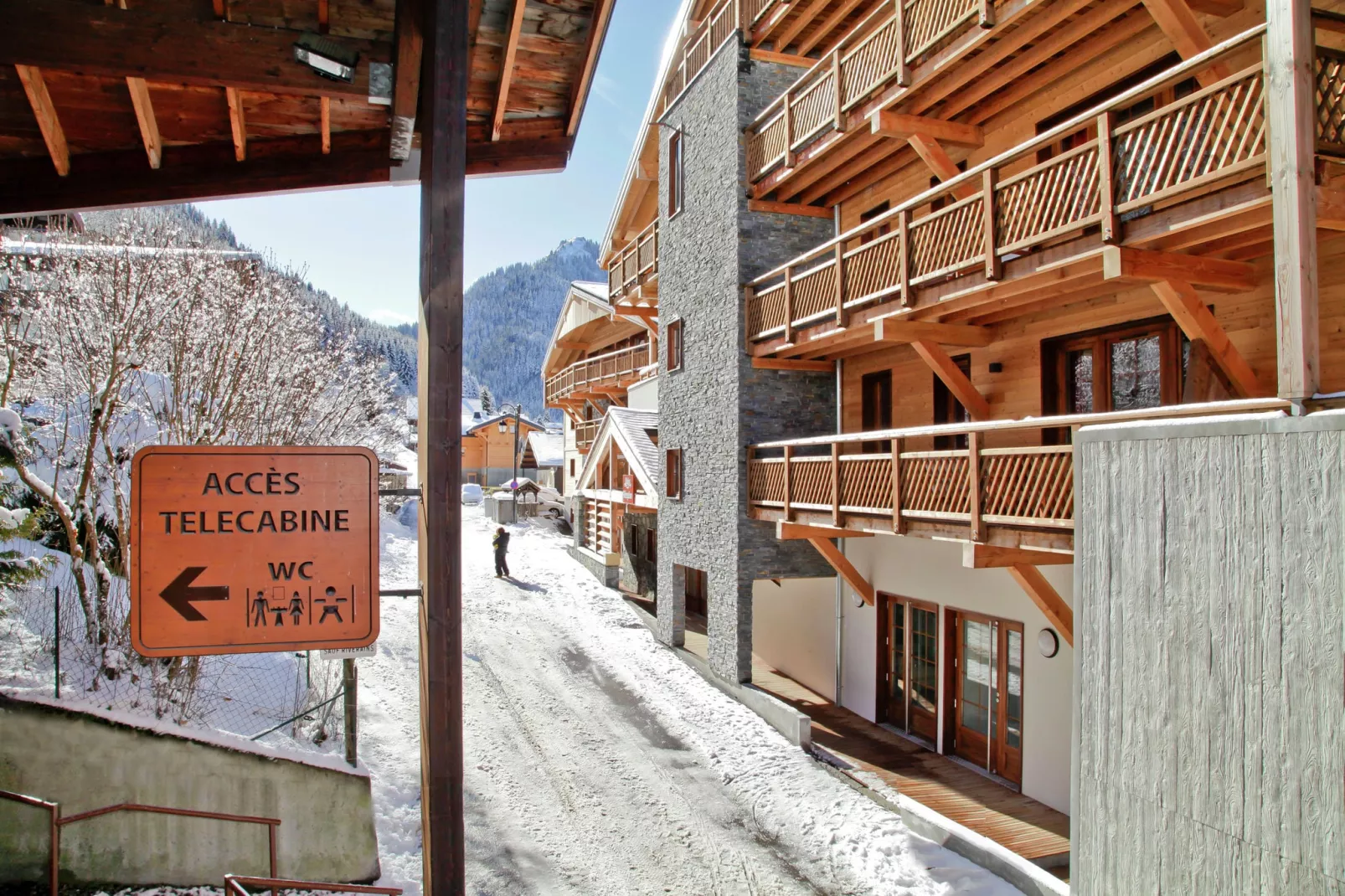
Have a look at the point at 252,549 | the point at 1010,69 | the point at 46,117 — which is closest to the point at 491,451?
the point at 1010,69

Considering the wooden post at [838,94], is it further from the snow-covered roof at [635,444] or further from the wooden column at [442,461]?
the wooden column at [442,461]

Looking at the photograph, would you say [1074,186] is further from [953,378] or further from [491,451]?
[491,451]

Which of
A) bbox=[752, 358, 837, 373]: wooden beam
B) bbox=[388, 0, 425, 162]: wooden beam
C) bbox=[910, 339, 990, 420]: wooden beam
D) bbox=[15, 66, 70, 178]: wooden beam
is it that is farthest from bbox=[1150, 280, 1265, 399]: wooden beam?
bbox=[15, 66, 70, 178]: wooden beam

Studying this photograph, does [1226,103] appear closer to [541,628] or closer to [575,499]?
[541,628]

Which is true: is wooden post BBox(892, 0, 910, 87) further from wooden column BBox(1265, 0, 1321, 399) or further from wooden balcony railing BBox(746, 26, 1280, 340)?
wooden column BBox(1265, 0, 1321, 399)

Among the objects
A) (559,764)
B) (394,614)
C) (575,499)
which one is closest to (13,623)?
(559,764)

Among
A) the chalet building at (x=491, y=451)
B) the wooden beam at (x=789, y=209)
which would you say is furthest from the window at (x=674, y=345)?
the chalet building at (x=491, y=451)

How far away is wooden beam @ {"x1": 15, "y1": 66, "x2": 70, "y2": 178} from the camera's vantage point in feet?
13.6

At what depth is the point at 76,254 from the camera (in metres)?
11.8

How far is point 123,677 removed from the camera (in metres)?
8.88

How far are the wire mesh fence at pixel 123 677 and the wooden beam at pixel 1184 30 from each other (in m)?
11.3

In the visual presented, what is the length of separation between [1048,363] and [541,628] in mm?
12315

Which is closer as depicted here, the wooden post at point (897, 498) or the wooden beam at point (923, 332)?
the wooden post at point (897, 498)

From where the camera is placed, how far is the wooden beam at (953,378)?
10.5 metres
